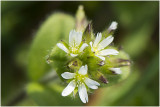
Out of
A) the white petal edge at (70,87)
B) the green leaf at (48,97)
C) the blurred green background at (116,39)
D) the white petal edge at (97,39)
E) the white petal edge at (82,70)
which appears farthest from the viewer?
the blurred green background at (116,39)

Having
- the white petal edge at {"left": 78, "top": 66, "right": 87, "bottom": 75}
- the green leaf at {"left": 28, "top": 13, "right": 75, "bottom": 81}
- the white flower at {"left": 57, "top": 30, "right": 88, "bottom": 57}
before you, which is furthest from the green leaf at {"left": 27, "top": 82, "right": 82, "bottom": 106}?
the white petal edge at {"left": 78, "top": 66, "right": 87, "bottom": 75}

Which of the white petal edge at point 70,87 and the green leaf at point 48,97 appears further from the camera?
the green leaf at point 48,97

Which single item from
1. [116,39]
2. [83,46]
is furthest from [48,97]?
[116,39]

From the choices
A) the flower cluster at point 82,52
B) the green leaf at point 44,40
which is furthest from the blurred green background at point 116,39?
the flower cluster at point 82,52

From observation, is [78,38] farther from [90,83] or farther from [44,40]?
[44,40]

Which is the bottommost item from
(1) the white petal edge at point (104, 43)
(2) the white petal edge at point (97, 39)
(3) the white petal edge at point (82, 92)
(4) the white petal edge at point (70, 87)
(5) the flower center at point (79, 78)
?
(3) the white petal edge at point (82, 92)

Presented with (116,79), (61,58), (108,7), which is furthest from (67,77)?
(108,7)

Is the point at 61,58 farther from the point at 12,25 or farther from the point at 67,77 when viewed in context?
the point at 12,25

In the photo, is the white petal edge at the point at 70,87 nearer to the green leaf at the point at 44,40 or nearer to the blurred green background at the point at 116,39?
the green leaf at the point at 44,40

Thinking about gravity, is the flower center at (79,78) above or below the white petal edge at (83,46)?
below
